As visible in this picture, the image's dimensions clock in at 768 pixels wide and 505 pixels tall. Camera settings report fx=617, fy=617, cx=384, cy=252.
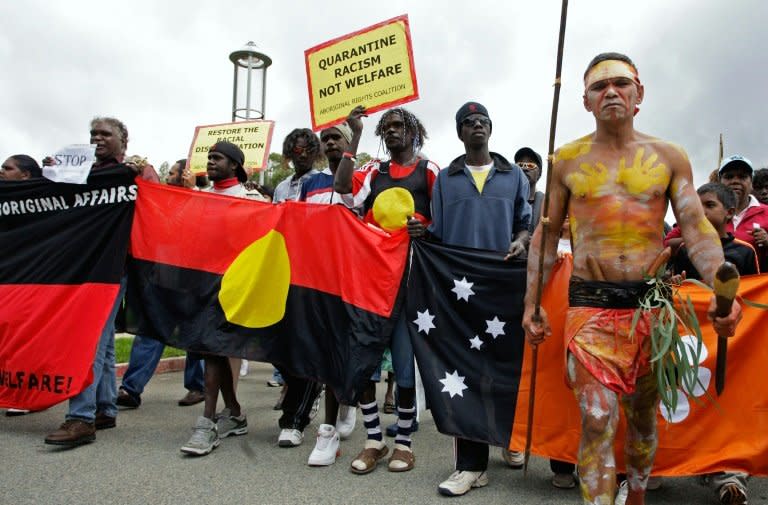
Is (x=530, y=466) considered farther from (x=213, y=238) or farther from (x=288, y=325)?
(x=213, y=238)

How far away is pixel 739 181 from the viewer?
15.8 ft

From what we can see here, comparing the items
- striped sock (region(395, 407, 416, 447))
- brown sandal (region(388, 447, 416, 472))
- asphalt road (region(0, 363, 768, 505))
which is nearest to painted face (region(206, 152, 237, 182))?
asphalt road (region(0, 363, 768, 505))

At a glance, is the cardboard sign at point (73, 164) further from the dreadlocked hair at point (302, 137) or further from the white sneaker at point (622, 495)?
the white sneaker at point (622, 495)

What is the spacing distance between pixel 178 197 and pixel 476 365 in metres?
2.64

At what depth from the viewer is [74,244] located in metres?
4.82

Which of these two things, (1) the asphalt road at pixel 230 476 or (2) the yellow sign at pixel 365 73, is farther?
(2) the yellow sign at pixel 365 73

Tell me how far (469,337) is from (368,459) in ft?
3.32

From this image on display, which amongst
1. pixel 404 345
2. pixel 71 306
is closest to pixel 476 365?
pixel 404 345

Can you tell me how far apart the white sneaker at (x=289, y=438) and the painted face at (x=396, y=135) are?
217 centimetres

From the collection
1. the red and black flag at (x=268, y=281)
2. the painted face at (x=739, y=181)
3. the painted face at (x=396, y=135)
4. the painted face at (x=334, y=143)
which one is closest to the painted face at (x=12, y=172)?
the red and black flag at (x=268, y=281)

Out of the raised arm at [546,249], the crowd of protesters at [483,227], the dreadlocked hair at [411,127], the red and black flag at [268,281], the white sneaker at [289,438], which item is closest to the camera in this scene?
the crowd of protesters at [483,227]

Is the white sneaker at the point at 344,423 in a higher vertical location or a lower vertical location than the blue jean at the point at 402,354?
lower

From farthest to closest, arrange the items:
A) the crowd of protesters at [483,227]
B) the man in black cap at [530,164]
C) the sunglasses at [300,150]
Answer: the man in black cap at [530,164], the sunglasses at [300,150], the crowd of protesters at [483,227]

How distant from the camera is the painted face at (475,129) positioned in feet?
13.7
